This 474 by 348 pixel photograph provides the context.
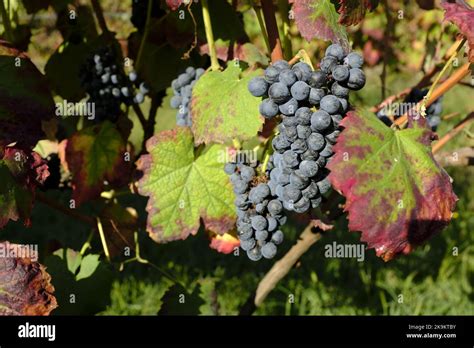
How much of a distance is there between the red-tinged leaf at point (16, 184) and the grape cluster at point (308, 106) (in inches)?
17.4

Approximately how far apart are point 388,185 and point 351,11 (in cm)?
34

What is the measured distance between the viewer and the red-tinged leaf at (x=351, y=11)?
1254 millimetres

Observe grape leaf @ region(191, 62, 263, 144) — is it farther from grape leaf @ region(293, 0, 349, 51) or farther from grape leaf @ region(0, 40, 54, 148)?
grape leaf @ region(0, 40, 54, 148)

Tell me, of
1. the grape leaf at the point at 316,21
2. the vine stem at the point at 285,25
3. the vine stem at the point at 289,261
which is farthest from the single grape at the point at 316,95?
the vine stem at the point at 289,261

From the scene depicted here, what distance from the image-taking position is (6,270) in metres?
1.25

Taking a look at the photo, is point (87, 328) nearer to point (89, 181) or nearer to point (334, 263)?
point (89, 181)

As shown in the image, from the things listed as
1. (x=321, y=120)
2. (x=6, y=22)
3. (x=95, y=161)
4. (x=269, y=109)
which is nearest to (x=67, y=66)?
(x=6, y=22)

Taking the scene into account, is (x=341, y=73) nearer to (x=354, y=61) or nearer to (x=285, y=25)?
(x=354, y=61)

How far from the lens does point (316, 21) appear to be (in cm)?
128

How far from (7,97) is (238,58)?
21.1 inches

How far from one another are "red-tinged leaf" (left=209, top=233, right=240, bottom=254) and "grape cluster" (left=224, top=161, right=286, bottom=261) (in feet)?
0.84

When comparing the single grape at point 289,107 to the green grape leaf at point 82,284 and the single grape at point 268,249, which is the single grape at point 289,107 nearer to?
the single grape at point 268,249

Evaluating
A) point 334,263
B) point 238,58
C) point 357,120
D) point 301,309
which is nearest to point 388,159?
point 357,120

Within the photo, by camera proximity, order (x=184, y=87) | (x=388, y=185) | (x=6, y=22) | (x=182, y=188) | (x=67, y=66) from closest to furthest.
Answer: (x=388, y=185)
(x=182, y=188)
(x=184, y=87)
(x=6, y=22)
(x=67, y=66)
